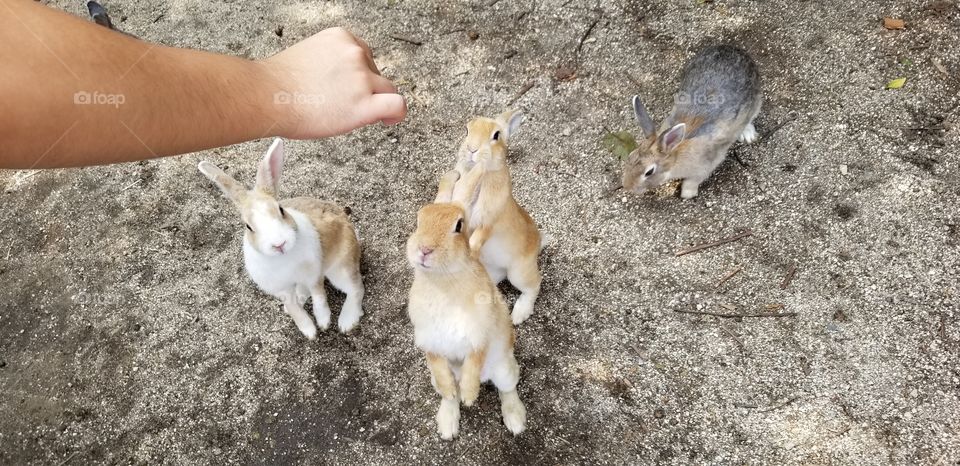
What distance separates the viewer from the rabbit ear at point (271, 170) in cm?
324

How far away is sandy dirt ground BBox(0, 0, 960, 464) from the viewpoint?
3475 mm

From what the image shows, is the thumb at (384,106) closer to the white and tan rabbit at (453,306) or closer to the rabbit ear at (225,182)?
the white and tan rabbit at (453,306)

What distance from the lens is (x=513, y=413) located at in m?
3.46

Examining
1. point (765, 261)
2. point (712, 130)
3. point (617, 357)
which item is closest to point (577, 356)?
point (617, 357)

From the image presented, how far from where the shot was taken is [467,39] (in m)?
5.20

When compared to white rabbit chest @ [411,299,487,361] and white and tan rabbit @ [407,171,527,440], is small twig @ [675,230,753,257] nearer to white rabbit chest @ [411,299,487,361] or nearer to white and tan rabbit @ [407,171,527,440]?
white and tan rabbit @ [407,171,527,440]

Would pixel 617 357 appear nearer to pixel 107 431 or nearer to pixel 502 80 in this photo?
pixel 502 80

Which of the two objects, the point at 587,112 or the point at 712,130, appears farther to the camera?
the point at 587,112

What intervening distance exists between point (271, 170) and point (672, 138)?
92.6 inches

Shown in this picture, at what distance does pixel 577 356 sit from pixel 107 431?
279 centimetres

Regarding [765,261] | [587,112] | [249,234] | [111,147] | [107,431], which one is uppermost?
[111,147]

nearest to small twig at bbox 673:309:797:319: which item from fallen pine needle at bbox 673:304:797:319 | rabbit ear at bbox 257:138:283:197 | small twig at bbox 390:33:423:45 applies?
fallen pine needle at bbox 673:304:797:319

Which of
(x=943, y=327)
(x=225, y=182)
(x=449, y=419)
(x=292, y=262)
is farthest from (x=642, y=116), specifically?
(x=225, y=182)

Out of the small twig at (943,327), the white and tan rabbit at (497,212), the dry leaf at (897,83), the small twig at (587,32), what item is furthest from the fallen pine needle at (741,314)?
the small twig at (587,32)
